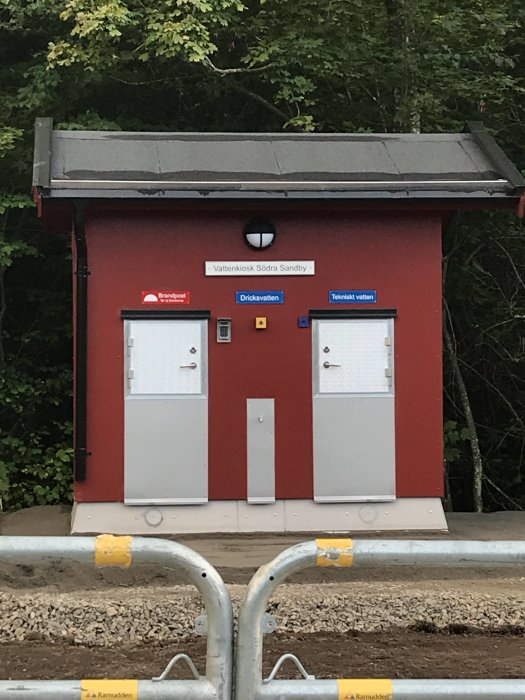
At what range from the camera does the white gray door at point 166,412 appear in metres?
6.48

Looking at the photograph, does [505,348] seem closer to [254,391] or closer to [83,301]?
[254,391]

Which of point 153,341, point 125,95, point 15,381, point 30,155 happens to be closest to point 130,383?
point 153,341

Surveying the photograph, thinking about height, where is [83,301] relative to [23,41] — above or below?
below

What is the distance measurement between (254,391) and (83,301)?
155cm

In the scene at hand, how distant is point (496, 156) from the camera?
6.89 m

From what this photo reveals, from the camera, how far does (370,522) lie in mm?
6535

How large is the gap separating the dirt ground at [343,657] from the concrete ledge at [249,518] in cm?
211

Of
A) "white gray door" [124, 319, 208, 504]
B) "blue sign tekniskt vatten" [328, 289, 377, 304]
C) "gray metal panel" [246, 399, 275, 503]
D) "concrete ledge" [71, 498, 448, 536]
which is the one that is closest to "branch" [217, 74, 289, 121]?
"blue sign tekniskt vatten" [328, 289, 377, 304]

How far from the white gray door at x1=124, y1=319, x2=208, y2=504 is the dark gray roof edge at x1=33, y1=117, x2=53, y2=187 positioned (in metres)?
1.28

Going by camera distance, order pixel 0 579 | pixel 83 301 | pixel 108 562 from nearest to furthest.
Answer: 1. pixel 108 562
2. pixel 0 579
3. pixel 83 301

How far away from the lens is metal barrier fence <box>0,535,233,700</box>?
2.52 metres

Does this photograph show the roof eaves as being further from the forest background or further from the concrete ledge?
the forest background

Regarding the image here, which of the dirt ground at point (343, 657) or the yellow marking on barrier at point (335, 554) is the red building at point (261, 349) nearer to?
the dirt ground at point (343, 657)

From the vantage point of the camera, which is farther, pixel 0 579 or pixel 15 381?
pixel 15 381
